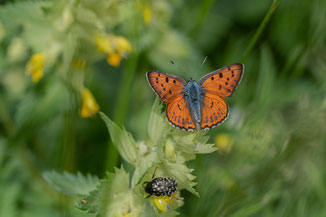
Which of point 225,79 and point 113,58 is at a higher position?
point 225,79

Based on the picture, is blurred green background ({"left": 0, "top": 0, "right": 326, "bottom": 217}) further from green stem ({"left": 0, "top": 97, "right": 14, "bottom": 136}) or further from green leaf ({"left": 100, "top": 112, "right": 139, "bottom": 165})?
green leaf ({"left": 100, "top": 112, "right": 139, "bottom": 165})

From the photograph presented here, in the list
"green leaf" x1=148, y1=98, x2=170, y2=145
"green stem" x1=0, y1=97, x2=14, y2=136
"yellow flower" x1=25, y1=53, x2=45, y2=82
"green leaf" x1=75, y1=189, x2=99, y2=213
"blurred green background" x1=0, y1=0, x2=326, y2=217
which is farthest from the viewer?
"green stem" x1=0, y1=97, x2=14, y2=136

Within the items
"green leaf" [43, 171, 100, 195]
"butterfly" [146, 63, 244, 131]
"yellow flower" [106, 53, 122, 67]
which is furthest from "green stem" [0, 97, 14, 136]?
"butterfly" [146, 63, 244, 131]

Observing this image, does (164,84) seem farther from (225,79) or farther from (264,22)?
(264,22)

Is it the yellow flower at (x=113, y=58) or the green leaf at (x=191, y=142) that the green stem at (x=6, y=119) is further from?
the green leaf at (x=191, y=142)

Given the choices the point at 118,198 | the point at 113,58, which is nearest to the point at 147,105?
the point at 113,58

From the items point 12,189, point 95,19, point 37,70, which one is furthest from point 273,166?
point 12,189

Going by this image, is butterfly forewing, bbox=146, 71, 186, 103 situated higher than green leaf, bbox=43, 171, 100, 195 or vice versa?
butterfly forewing, bbox=146, 71, 186, 103
